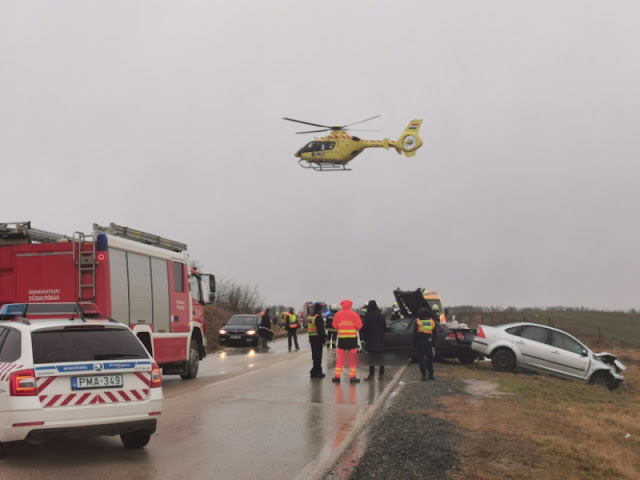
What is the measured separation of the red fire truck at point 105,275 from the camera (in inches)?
483

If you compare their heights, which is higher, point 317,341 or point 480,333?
point 317,341

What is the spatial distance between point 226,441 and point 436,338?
493 inches

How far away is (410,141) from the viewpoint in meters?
44.9

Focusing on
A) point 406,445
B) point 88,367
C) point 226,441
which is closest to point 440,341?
point 406,445

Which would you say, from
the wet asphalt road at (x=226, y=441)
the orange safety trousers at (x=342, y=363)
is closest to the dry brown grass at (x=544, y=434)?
the wet asphalt road at (x=226, y=441)

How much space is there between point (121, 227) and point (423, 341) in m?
7.01

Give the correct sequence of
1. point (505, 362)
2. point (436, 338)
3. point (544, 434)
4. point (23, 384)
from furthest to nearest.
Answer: point (436, 338) → point (505, 362) → point (544, 434) → point (23, 384)

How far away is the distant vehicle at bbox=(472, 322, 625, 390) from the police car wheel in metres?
12.2

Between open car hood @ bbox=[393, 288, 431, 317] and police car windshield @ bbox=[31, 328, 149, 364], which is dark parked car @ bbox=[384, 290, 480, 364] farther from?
police car windshield @ bbox=[31, 328, 149, 364]

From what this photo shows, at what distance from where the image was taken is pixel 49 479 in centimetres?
639

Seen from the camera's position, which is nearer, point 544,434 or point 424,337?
point 544,434

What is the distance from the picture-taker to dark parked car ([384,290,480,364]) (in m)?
19.7

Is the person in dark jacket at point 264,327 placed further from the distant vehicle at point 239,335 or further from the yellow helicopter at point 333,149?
the yellow helicopter at point 333,149

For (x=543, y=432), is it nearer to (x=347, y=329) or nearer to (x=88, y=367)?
(x=88, y=367)
